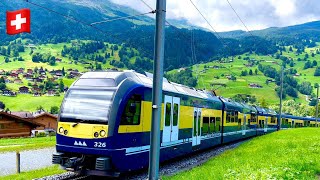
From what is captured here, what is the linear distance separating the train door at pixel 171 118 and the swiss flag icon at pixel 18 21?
252 inches

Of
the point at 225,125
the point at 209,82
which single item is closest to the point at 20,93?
the point at 209,82

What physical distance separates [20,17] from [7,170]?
8.91 meters

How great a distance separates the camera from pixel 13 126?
201 feet

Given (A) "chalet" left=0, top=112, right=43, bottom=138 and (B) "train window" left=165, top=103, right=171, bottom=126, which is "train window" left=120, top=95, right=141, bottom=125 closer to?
(B) "train window" left=165, top=103, right=171, bottom=126

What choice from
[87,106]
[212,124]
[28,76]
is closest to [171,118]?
[87,106]

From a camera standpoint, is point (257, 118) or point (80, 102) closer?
point (80, 102)

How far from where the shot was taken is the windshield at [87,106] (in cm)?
1310

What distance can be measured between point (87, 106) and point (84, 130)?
0.82 meters

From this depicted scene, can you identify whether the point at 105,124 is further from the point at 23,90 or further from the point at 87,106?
the point at 23,90

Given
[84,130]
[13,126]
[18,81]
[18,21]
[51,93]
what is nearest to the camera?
[18,21]

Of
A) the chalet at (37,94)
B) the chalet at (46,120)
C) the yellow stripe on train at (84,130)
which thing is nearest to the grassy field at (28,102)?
the chalet at (37,94)

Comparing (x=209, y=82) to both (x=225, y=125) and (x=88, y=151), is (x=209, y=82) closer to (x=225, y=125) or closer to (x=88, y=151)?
(x=225, y=125)

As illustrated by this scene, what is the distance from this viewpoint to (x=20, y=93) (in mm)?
161250

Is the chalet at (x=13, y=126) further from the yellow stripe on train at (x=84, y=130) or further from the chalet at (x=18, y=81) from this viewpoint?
the chalet at (x=18, y=81)
